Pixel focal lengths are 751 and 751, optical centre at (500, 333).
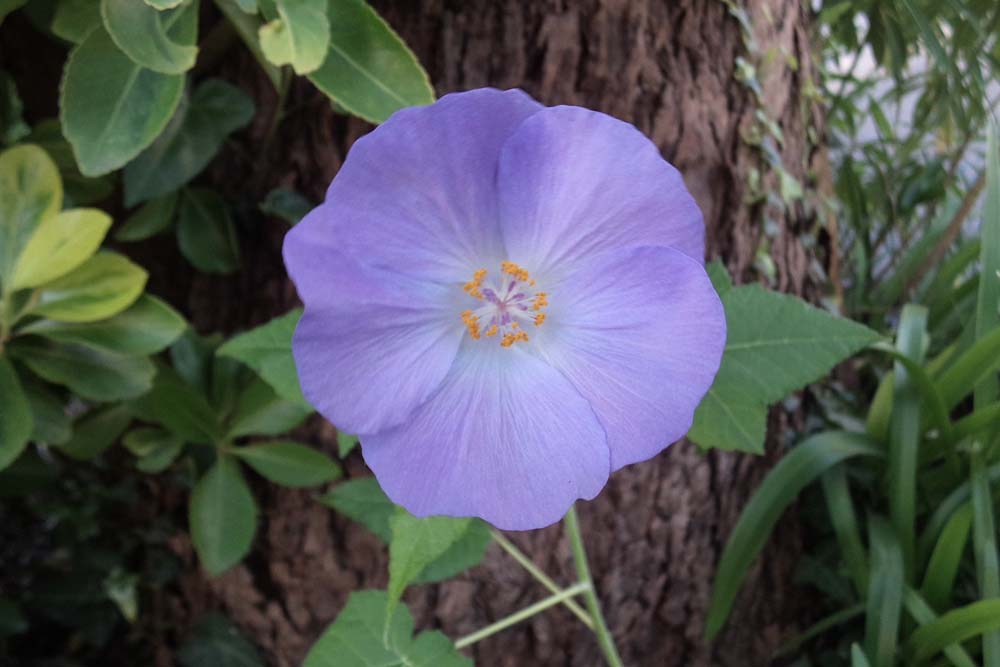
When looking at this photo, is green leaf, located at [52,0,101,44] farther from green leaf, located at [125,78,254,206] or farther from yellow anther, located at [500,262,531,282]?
yellow anther, located at [500,262,531,282]

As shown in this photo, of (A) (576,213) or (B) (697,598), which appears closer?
(A) (576,213)

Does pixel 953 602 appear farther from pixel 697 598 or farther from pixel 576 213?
pixel 576 213

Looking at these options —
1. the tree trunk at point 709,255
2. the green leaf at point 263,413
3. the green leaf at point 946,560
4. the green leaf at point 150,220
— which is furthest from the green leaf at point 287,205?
the green leaf at point 946,560

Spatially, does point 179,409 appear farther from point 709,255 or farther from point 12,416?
point 709,255

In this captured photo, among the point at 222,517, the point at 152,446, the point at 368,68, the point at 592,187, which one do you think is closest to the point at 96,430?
the point at 152,446

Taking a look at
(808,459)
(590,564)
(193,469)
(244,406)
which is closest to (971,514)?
(808,459)

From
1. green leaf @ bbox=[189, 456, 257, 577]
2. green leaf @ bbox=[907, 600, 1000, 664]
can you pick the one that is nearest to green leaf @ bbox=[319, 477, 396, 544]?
green leaf @ bbox=[189, 456, 257, 577]

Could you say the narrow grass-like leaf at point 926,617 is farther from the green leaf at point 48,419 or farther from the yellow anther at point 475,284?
the green leaf at point 48,419
